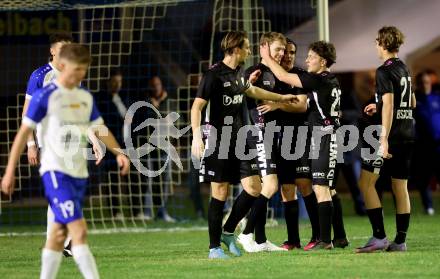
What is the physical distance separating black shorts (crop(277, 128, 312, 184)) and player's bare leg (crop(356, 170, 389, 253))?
1.99 feet

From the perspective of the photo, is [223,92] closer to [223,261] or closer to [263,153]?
[263,153]

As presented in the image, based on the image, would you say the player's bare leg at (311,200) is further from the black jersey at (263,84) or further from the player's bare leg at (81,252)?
the player's bare leg at (81,252)

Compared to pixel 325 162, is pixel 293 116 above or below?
above

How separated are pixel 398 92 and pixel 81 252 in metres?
3.73

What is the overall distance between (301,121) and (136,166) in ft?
15.9

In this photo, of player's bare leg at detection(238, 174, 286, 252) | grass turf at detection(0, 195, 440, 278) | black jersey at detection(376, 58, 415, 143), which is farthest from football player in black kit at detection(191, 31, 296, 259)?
black jersey at detection(376, 58, 415, 143)

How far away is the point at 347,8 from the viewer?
15609 mm

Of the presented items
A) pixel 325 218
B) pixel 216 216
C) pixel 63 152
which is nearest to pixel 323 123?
pixel 325 218

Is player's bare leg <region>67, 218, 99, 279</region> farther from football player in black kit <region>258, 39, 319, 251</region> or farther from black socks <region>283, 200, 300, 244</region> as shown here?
black socks <region>283, 200, 300, 244</region>

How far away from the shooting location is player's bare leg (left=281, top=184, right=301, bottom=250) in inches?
397

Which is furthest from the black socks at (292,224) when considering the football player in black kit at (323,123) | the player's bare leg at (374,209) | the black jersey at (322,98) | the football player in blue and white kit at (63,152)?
the football player in blue and white kit at (63,152)

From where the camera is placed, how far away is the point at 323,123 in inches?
381

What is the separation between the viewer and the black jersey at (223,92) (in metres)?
9.07

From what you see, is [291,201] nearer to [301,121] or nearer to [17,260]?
[301,121]
